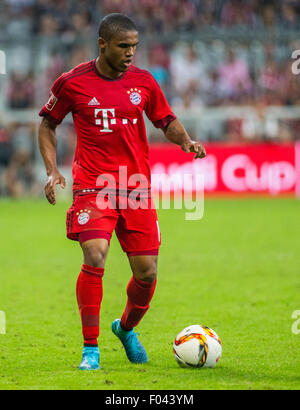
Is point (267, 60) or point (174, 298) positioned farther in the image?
point (267, 60)

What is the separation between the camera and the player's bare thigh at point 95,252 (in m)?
5.29

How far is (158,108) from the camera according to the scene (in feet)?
19.2

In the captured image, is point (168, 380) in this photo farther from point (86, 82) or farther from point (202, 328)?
point (86, 82)

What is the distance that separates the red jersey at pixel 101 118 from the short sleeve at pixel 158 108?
0.12m

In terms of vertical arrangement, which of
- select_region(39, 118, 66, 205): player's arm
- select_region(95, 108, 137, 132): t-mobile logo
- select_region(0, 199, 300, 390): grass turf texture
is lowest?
select_region(0, 199, 300, 390): grass turf texture

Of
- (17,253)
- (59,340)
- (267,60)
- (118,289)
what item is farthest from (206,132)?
(59,340)

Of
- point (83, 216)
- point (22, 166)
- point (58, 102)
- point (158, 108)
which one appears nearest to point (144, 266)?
point (83, 216)

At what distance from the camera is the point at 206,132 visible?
21719 millimetres

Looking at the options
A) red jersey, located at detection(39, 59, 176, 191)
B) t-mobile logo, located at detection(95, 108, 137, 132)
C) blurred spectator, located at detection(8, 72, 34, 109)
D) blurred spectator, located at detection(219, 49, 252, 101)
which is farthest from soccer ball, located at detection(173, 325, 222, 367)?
blurred spectator, located at detection(8, 72, 34, 109)

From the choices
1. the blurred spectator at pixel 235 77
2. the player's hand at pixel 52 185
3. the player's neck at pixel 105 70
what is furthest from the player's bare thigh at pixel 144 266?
the blurred spectator at pixel 235 77

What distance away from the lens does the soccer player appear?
5398 millimetres

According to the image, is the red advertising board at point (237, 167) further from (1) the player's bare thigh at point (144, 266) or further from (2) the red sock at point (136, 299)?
(1) the player's bare thigh at point (144, 266)

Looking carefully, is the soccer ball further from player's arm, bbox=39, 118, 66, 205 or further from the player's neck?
the player's neck

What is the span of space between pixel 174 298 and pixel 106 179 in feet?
10.7
